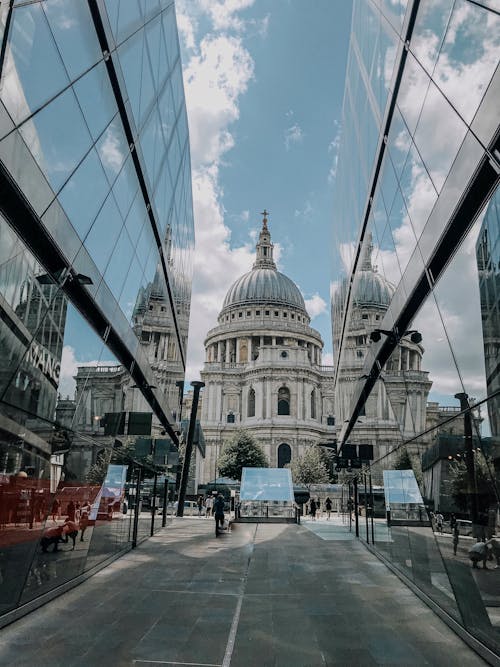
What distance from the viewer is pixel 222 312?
122m

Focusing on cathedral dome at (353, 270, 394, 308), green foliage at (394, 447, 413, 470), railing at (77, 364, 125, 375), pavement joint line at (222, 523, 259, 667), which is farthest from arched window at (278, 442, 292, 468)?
pavement joint line at (222, 523, 259, 667)

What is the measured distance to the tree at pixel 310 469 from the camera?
74500mm

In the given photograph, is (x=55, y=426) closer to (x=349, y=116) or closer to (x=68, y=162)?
(x=68, y=162)

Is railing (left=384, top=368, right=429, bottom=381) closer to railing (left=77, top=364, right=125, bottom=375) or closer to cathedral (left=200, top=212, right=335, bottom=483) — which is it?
railing (left=77, top=364, right=125, bottom=375)

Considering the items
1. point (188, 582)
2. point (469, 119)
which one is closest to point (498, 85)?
point (469, 119)

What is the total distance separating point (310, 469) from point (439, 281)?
69674 mm

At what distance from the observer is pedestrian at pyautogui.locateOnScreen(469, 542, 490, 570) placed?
552 centimetres

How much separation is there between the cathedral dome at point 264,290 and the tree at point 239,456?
44.8 metres

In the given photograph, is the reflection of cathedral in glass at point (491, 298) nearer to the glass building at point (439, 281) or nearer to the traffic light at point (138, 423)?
the glass building at point (439, 281)

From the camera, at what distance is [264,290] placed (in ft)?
393

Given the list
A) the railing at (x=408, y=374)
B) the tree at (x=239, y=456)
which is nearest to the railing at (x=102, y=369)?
the railing at (x=408, y=374)

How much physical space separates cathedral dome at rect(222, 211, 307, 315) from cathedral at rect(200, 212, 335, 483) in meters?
1.63

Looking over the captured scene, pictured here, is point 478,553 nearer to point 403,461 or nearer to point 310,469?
point 403,461

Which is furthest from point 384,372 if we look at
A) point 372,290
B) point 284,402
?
point 284,402
